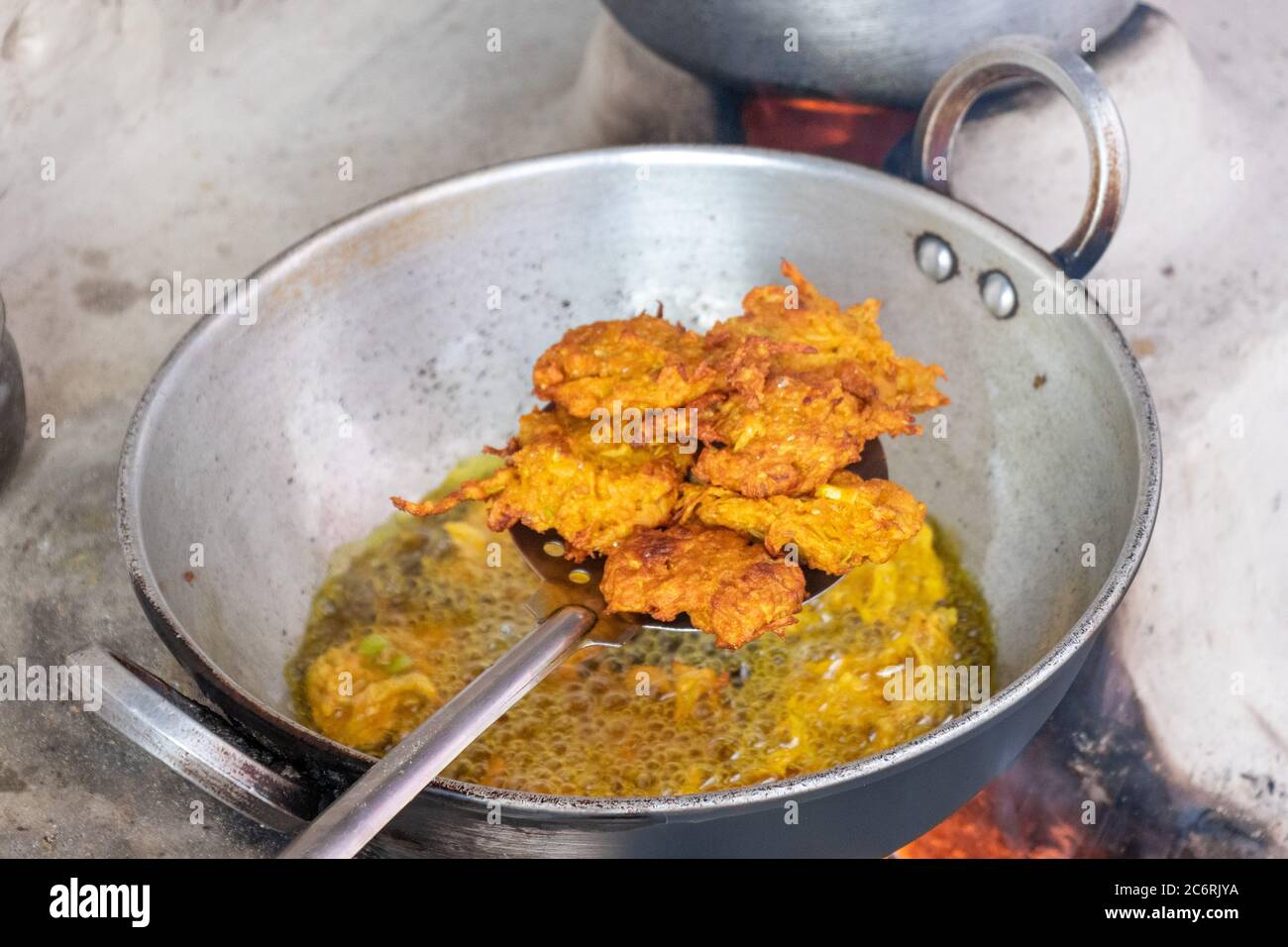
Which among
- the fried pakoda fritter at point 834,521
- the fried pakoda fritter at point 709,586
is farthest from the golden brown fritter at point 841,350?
the fried pakoda fritter at point 709,586

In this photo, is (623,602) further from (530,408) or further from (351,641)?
(530,408)

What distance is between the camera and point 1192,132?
209 cm

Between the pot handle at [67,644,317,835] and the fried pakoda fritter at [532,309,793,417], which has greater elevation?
the fried pakoda fritter at [532,309,793,417]

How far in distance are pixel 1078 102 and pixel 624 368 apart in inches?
24.9

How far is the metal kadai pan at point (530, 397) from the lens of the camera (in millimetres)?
1175

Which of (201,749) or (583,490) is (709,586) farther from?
(201,749)

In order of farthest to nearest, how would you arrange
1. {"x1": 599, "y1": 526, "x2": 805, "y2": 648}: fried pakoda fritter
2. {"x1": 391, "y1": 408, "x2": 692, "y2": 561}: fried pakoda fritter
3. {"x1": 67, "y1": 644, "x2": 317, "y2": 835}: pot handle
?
1. {"x1": 391, "y1": 408, "x2": 692, "y2": 561}: fried pakoda fritter
2. {"x1": 599, "y1": 526, "x2": 805, "y2": 648}: fried pakoda fritter
3. {"x1": 67, "y1": 644, "x2": 317, "y2": 835}: pot handle

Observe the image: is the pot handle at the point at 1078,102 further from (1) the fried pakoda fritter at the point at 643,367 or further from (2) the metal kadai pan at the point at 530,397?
(1) the fried pakoda fritter at the point at 643,367

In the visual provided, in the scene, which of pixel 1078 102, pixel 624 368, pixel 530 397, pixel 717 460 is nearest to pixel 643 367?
pixel 624 368

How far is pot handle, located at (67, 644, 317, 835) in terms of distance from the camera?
1097 mm

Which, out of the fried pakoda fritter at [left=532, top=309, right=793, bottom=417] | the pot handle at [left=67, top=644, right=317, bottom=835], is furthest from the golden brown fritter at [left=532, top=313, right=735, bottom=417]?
the pot handle at [left=67, top=644, right=317, bottom=835]

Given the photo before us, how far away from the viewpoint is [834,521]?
138 centimetres

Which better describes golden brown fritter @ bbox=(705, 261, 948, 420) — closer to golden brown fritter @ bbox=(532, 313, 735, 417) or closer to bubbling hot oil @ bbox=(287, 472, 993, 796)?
golden brown fritter @ bbox=(532, 313, 735, 417)

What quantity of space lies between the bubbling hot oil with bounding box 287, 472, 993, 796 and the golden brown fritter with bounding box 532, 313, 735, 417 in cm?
33
